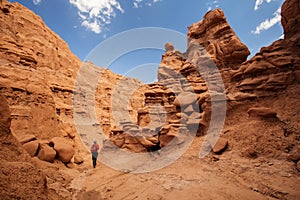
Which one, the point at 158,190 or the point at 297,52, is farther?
the point at 297,52

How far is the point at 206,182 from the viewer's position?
476cm

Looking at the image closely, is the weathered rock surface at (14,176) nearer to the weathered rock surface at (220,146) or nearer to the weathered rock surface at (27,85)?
the weathered rock surface at (27,85)

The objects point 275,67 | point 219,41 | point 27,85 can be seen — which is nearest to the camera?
point 275,67

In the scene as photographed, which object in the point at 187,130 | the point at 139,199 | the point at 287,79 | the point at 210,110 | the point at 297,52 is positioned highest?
the point at 297,52

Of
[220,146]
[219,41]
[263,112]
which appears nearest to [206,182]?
[220,146]

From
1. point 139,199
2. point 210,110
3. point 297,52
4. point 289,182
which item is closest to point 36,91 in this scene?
point 139,199

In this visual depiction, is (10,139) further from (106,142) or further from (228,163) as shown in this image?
(228,163)

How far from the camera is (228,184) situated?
14.8 feet

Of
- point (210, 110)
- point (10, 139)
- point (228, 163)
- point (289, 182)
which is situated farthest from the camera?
point (210, 110)

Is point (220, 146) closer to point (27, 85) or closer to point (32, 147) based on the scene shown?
point (32, 147)

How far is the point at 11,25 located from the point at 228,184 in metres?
33.1

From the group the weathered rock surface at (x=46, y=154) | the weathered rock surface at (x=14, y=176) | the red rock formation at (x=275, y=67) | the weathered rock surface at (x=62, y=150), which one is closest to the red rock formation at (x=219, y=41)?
the red rock formation at (x=275, y=67)

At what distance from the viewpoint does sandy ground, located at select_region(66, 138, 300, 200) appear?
13.2 ft

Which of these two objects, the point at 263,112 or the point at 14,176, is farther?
the point at 263,112
